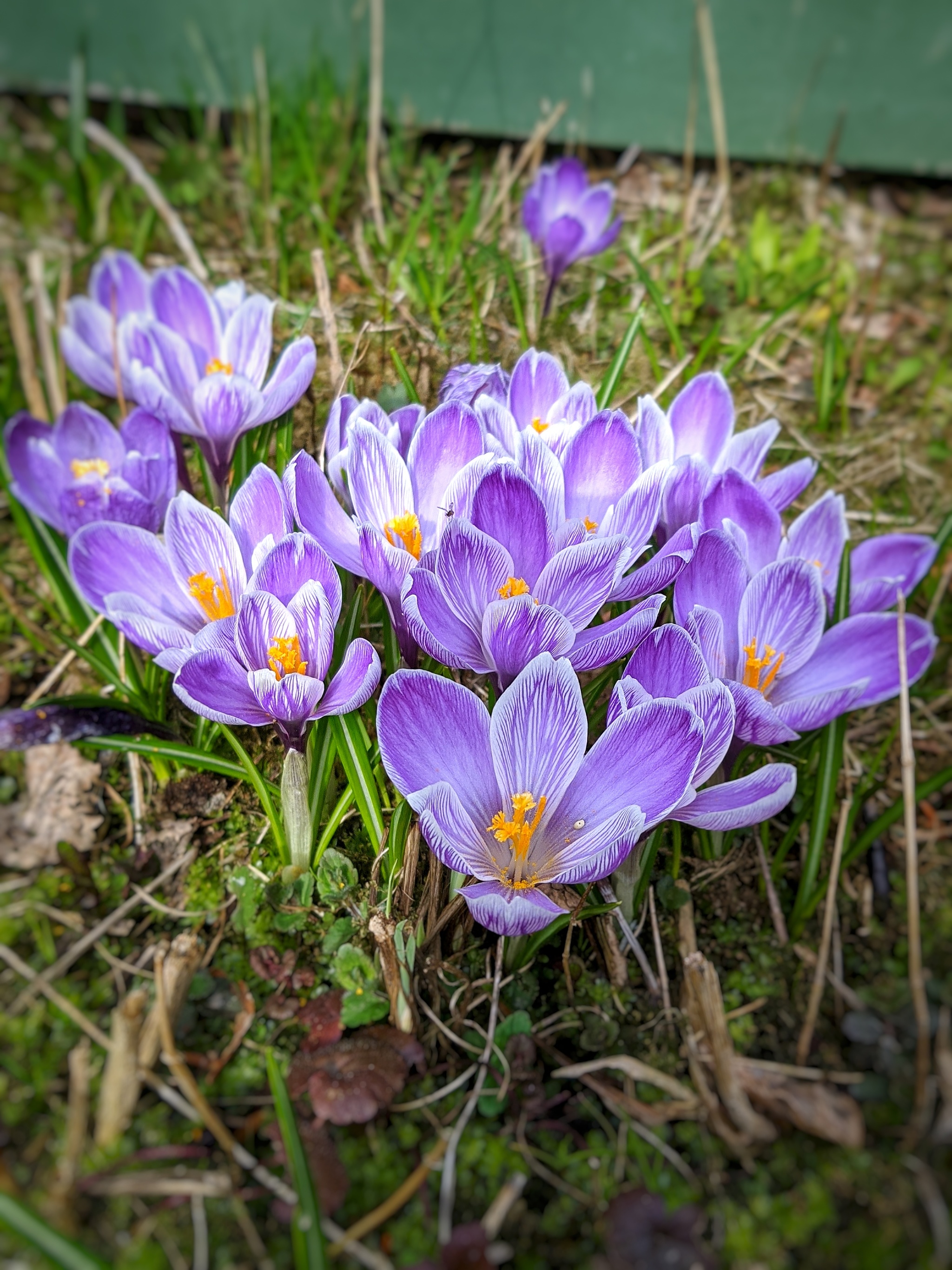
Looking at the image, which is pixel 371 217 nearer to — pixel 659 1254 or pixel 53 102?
pixel 53 102

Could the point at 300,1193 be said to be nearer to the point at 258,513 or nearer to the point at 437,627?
the point at 437,627

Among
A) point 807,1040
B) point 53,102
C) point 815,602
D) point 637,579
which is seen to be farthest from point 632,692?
point 53,102

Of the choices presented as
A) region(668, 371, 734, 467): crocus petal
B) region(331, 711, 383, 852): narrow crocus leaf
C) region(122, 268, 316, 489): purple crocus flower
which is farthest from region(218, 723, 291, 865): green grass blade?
region(668, 371, 734, 467): crocus petal

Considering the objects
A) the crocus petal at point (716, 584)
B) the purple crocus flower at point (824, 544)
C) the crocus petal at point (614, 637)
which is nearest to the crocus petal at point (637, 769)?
the crocus petal at point (614, 637)

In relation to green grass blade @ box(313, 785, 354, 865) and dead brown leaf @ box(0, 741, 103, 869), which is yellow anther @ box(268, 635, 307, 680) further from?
dead brown leaf @ box(0, 741, 103, 869)

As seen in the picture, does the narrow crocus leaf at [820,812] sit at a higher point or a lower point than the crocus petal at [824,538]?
lower

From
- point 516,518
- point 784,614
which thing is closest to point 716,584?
point 784,614

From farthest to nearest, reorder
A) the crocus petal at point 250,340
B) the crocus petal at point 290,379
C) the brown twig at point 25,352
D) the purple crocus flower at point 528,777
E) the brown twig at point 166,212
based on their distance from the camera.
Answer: the brown twig at point 166,212, the brown twig at point 25,352, the crocus petal at point 250,340, the crocus petal at point 290,379, the purple crocus flower at point 528,777

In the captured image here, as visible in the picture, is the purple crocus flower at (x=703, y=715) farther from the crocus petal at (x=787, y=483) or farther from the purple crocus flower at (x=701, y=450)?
the crocus petal at (x=787, y=483)
